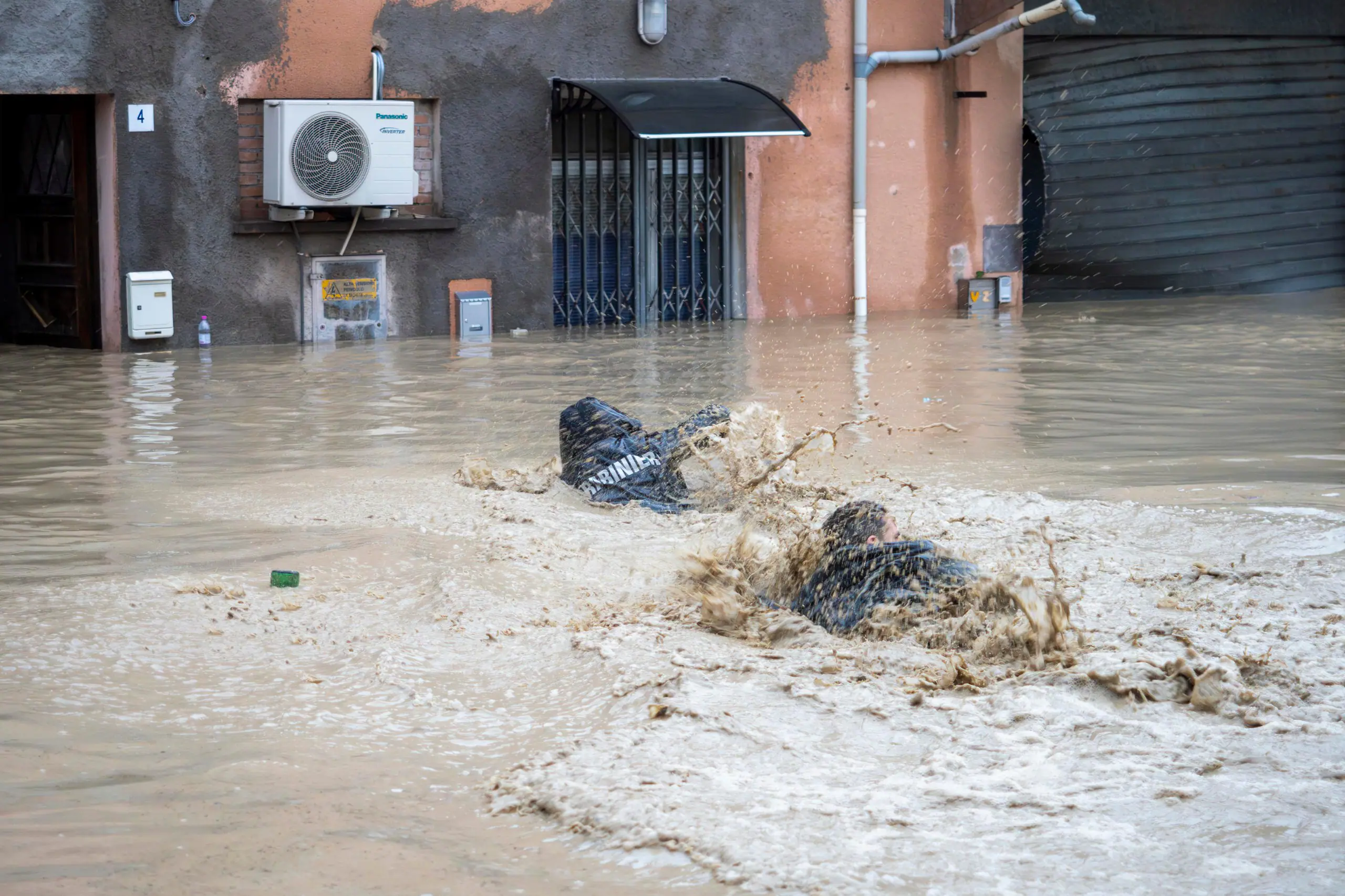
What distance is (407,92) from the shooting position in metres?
14.2

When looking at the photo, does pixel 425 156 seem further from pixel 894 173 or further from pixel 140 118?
pixel 894 173

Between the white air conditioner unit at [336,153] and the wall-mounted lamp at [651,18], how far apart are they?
270 cm

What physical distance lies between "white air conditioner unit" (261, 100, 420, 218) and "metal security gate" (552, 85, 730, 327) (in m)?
2.10

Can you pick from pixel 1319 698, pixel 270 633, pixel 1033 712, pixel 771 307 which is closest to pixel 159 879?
pixel 270 633

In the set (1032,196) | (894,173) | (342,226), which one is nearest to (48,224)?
(342,226)

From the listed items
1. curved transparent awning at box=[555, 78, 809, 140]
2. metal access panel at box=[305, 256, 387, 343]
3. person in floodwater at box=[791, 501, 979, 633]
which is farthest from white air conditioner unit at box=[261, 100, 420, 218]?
person in floodwater at box=[791, 501, 979, 633]

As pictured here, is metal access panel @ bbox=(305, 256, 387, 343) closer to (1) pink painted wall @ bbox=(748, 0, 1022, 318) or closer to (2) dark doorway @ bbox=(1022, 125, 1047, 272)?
(1) pink painted wall @ bbox=(748, 0, 1022, 318)

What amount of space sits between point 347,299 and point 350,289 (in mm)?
90

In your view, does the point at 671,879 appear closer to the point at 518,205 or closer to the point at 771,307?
the point at 518,205

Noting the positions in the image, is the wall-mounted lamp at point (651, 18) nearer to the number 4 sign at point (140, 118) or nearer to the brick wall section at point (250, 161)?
the brick wall section at point (250, 161)

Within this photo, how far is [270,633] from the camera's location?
16.4ft

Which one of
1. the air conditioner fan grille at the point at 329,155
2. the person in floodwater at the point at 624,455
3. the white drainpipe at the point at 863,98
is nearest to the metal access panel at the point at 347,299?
the air conditioner fan grille at the point at 329,155

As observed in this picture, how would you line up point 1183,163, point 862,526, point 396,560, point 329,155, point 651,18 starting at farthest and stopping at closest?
1. point 1183,163
2. point 651,18
3. point 329,155
4. point 396,560
5. point 862,526

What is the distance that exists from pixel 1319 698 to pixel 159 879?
2.90 meters
